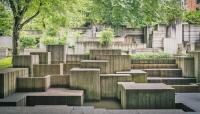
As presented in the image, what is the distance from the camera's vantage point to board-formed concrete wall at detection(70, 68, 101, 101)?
1293 cm

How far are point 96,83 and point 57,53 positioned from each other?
4.12m

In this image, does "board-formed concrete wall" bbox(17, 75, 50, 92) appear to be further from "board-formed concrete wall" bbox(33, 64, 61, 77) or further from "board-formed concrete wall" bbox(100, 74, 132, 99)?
"board-formed concrete wall" bbox(100, 74, 132, 99)

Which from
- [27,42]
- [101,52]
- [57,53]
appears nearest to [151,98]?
[101,52]

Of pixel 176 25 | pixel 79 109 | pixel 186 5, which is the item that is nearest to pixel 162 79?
pixel 79 109

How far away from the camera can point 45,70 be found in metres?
14.4

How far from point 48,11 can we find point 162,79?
759 centimetres

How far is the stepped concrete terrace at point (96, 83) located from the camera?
997cm

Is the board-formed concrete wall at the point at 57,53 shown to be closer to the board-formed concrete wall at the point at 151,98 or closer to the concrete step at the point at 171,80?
the concrete step at the point at 171,80

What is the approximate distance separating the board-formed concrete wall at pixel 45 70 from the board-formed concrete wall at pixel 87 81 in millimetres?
1580

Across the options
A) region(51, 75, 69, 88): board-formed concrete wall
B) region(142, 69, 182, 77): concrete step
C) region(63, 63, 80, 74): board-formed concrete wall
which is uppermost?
region(63, 63, 80, 74): board-formed concrete wall

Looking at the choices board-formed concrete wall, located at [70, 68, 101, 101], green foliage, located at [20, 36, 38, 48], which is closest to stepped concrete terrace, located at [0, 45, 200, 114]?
board-formed concrete wall, located at [70, 68, 101, 101]

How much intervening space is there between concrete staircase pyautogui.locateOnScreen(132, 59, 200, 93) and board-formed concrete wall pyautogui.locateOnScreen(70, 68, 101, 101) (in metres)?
2.45

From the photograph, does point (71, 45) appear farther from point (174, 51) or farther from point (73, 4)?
point (174, 51)

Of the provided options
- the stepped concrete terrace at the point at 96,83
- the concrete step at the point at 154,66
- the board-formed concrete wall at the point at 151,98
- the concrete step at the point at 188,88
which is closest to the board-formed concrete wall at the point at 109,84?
the stepped concrete terrace at the point at 96,83
